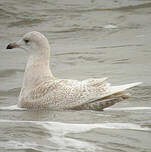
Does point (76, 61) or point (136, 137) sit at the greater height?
point (76, 61)

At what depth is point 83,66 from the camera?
1445cm

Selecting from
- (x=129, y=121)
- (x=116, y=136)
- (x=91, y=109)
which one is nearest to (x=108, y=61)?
(x=91, y=109)

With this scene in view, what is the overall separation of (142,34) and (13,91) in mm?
6769

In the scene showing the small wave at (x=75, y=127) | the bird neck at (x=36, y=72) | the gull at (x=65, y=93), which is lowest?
the small wave at (x=75, y=127)

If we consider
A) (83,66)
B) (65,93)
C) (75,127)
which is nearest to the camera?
(75,127)

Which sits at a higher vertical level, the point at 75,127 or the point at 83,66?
the point at 83,66

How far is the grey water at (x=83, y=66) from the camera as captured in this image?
25.8 feet

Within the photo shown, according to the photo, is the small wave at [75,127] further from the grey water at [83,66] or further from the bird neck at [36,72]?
the bird neck at [36,72]

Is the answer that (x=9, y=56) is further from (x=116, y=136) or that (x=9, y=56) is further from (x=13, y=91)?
(x=116, y=136)

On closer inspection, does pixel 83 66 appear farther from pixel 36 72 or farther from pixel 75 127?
pixel 75 127

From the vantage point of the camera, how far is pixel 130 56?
49.3 ft

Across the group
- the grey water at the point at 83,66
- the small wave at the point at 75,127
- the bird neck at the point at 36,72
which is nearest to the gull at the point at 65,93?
the bird neck at the point at 36,72

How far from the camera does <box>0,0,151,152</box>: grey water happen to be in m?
7.88

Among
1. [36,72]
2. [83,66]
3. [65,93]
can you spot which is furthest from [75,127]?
[83,66]
